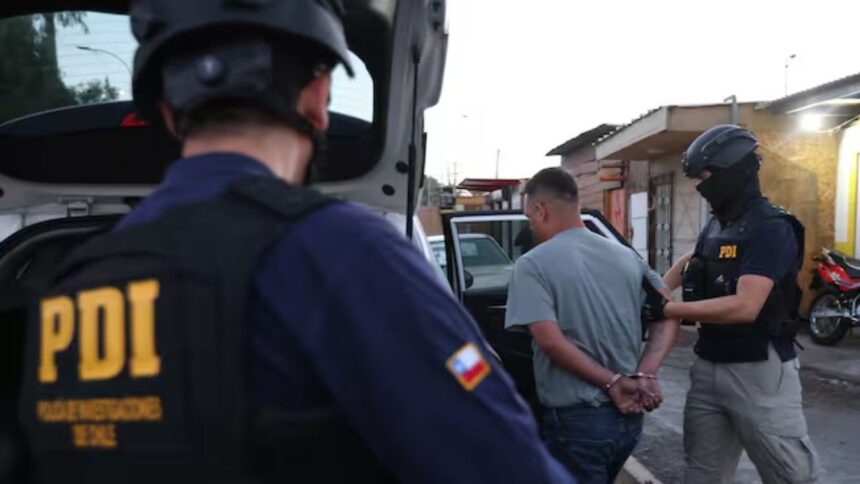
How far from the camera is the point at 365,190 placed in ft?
9.01

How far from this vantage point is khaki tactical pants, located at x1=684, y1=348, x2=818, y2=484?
104 inches

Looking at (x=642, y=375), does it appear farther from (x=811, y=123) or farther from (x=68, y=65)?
(x=811, y=123)

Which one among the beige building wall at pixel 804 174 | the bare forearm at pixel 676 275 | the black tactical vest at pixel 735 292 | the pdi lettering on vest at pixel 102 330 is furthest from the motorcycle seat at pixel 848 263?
the pdi lettering on vest at pixel 102 330

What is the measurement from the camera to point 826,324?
28.4ft

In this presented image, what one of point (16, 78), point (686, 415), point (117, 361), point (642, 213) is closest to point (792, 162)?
point (642, 213)

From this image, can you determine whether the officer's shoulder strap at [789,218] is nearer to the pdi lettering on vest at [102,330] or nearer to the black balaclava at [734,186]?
the black balaclava at [734,186]

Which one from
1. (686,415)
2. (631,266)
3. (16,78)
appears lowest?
(686,415)

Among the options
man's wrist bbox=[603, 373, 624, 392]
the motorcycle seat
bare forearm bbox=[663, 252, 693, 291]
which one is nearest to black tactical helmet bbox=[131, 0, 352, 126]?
man's wrist bbox=[603, 373, 624, 392]

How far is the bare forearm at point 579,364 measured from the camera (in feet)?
8.44

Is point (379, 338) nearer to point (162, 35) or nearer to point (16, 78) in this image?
point (162, 35)

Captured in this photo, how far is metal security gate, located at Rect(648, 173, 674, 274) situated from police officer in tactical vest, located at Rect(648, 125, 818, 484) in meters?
11.0

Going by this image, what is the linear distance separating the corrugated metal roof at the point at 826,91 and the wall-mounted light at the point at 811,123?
46cm

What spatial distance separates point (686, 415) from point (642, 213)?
1252 cm

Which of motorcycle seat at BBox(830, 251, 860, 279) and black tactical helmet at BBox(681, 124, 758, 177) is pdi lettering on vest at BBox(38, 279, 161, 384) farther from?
motorcycle seat at BBox(830, 251, 860, 279)
